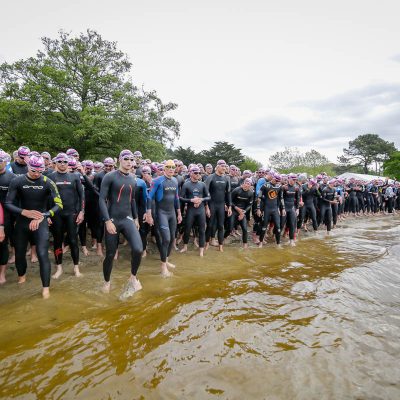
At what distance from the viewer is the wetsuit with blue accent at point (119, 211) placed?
180 inches

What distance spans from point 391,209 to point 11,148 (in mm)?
28774

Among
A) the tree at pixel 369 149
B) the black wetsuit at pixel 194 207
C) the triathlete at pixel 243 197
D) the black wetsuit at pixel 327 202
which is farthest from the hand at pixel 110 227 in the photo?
the tree at pixel 369 149

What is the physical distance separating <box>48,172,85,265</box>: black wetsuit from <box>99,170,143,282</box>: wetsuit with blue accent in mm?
1157

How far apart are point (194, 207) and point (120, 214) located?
8.52 feet

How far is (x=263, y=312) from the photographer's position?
3.85 metres

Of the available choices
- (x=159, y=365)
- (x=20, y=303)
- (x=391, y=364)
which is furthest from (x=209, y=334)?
(x=20, y=303)

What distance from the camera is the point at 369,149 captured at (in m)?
77.6

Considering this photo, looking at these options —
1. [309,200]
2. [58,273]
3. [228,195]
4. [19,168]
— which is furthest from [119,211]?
[309,200]

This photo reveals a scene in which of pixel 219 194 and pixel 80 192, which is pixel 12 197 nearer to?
pixel 80 192

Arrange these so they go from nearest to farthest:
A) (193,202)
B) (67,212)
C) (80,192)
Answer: (67,212) → (80,192) → (193,202)

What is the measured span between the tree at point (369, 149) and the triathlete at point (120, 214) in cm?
8768

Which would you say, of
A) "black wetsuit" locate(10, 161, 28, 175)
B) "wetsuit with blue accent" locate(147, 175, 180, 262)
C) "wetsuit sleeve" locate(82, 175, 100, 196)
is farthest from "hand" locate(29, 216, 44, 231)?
"wetsuit sleeve" locate(82, 175, 100, 196)

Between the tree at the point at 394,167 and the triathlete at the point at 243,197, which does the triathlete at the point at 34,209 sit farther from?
the tree at the point at 394,167

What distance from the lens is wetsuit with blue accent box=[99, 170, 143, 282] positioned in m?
4.57
